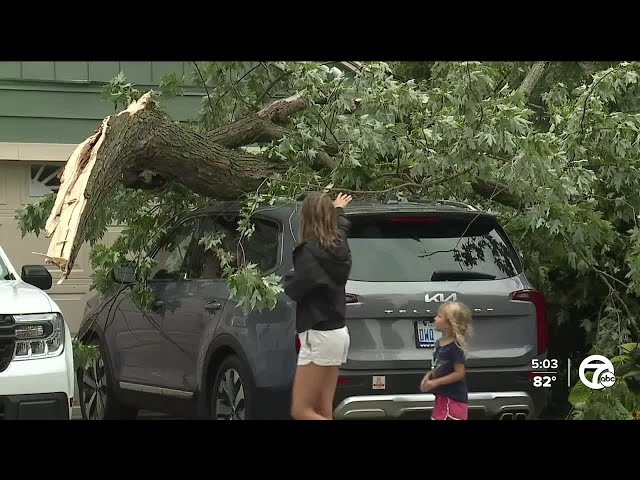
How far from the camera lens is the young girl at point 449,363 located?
7.81m

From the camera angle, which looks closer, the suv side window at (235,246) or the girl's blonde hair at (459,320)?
the girl's blonde hair at (459,320)

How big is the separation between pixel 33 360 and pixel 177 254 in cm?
158

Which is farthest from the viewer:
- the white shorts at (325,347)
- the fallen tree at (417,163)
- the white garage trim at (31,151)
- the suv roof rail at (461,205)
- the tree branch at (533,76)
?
the white garage trim at (31,151)

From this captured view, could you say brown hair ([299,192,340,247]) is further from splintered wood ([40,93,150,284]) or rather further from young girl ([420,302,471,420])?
splintered wood ([40,93,150,284])

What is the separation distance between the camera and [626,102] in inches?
386

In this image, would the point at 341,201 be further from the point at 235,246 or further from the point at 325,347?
the point at 325,347

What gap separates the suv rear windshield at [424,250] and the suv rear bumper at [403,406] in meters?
0.74

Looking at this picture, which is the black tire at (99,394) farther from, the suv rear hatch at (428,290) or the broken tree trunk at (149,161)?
the suv rear hatch at (428,290)

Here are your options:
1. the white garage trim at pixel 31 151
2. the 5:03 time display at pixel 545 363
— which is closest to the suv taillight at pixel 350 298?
the 5:03 time display at pixel 545 363

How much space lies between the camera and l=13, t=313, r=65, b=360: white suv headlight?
791cm

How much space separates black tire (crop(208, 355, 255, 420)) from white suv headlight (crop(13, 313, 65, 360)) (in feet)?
3.56
